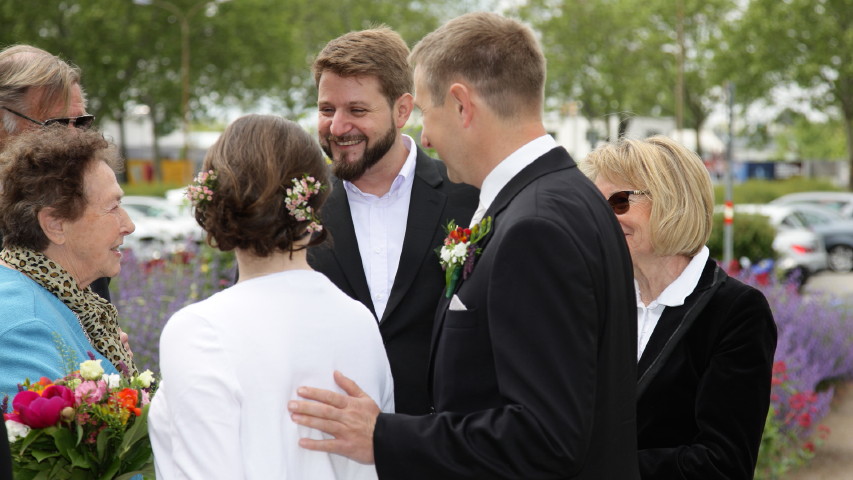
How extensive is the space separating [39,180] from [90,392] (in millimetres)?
797

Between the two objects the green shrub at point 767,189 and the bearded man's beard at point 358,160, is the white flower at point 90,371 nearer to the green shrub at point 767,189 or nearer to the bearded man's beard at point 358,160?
the bearded man's beard at point 358,160

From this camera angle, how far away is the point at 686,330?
2947mm

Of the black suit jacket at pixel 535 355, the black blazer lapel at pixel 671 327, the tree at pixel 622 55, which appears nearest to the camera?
the black suit jacket at pixel 535 355

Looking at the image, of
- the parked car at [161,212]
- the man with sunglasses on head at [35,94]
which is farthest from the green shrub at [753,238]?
the man with sunglasses on head at [35,94]

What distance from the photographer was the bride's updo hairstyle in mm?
2113

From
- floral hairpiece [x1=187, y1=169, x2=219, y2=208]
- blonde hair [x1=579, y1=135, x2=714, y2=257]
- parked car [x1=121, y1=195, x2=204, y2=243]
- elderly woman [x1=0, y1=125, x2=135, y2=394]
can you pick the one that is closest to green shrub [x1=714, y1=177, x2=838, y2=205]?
parked car [x1=121, y1=195, x2=204, y2=243]

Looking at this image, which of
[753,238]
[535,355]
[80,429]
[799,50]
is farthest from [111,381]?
[799,50]

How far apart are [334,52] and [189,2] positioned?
119 feet

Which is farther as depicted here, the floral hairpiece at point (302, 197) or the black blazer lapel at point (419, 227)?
the black blazer lapel at point (419, 227)

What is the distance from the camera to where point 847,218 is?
968 inches

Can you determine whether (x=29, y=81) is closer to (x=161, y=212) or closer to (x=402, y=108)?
(x=402, y=108)

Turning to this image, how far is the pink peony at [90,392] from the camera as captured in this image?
2.35m

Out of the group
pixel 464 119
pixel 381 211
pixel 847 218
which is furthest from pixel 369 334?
pixel 847 218

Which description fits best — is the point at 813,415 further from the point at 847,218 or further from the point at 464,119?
the point at 847,218
